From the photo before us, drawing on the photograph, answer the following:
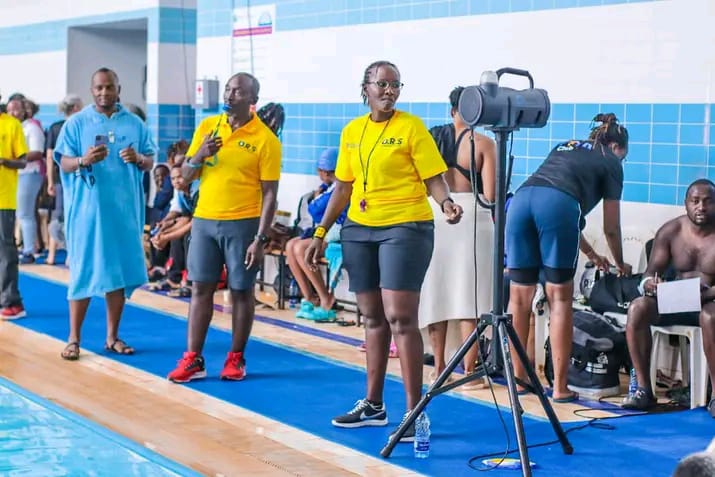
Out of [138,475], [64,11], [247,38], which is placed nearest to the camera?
[138,475]

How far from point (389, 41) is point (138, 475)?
16.7 feet

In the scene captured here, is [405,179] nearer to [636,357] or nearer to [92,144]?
[636,357]

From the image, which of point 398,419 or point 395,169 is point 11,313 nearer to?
point 398,419

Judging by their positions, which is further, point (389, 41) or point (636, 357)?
point (389, 41)

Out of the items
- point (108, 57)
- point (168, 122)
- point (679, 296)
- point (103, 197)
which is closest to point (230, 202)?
point (103, 197)

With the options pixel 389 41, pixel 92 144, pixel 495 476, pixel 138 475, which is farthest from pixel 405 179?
pixel 389 41

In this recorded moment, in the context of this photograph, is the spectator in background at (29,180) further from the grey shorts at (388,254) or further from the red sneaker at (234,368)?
the grey shorts at (388,254)

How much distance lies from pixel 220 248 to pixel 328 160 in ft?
7.83

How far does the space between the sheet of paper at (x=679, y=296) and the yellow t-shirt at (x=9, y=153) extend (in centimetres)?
460

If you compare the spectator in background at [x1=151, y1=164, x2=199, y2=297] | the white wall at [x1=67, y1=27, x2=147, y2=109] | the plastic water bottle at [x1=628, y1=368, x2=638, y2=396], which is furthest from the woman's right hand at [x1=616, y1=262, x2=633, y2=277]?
the white wall at [x1=67, y1=27, x2=147, y2=109]

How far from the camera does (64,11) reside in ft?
47.6

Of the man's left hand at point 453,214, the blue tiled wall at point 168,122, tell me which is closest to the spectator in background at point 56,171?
the blue tiled wall at point 168,122

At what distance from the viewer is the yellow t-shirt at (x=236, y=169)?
269 inches

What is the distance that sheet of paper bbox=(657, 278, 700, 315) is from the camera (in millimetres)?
6387
